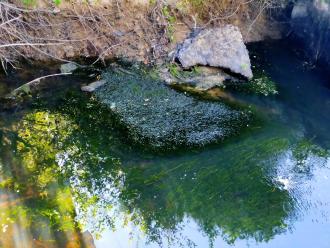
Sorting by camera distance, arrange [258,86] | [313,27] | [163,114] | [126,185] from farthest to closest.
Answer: [313,27] < [258,86] < [163,114] < [126,185]

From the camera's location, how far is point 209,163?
430 cm

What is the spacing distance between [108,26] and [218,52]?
1612 mm

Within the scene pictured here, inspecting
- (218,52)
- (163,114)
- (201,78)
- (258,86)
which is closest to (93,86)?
(163,114)

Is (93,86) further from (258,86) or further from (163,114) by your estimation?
(258,86)

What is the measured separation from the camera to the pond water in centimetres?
360

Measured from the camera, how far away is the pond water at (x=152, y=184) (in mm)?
3600

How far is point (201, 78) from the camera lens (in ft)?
18.4

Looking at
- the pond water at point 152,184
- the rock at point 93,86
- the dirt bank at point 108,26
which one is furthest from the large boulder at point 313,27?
the rock at point 93,86

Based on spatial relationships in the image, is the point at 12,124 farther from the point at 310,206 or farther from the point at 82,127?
the point at 310,206

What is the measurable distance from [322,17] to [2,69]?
4.57 meters

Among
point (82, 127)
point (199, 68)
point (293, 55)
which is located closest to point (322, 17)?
point (293, 55)

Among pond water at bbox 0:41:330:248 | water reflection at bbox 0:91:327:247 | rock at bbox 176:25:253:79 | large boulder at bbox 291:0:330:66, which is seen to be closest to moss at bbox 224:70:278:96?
rock at bbox 176:25:253:79

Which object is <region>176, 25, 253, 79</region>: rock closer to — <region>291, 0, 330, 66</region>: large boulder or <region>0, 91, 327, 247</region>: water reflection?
<region>291, 0, 330, 66</region>: large boulder

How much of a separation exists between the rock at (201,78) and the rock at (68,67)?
3.89 ft
